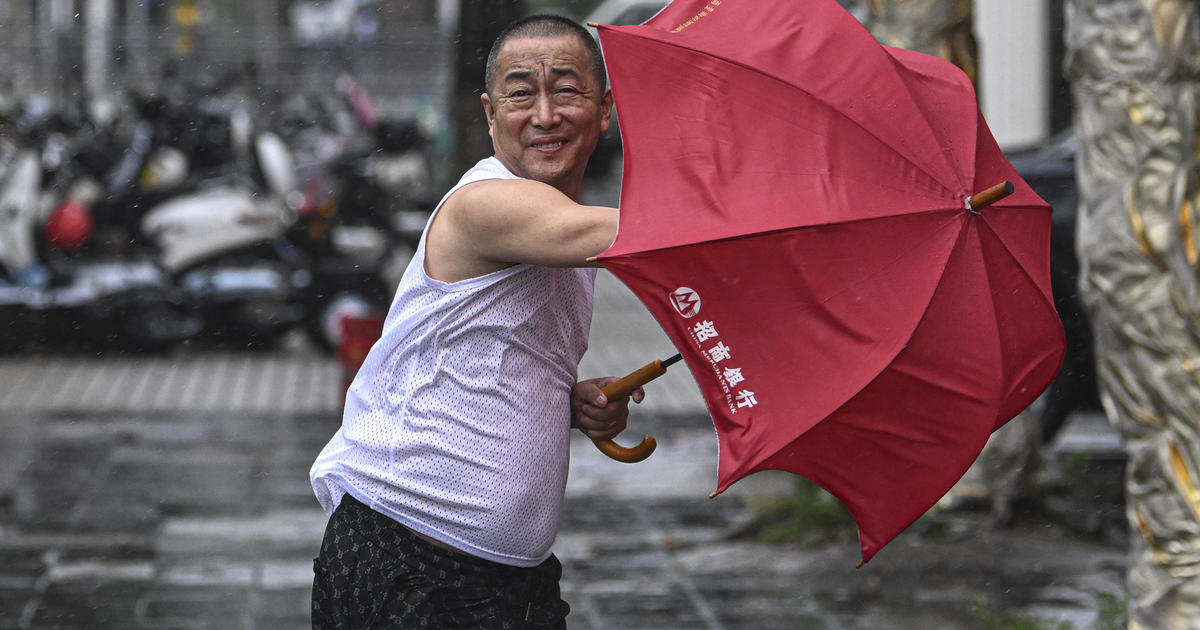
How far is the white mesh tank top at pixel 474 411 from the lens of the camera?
9.19ft

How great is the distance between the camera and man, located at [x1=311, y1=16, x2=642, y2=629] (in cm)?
279

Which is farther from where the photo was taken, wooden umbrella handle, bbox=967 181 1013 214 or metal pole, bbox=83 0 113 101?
metal pole, bbox=83 0 113 101

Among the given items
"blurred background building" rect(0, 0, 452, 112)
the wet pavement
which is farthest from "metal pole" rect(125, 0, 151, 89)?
the wet pavement

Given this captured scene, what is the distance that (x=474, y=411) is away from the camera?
9.24 feet

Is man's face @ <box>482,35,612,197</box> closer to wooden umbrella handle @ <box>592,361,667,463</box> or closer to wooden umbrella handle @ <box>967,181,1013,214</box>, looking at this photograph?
wooden umbrella handle @ <box>592,361,667,463</box>

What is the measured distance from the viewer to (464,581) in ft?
9.51

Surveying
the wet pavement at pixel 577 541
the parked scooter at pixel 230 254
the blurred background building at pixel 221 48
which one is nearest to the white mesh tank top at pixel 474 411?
the wet pavement at pixel 577 541

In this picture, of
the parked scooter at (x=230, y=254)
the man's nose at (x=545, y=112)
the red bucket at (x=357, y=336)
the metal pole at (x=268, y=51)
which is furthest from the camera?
the metal pole at (x=268, y=51)

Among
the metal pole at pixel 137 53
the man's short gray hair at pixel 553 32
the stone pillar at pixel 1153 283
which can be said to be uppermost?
the man's short gray hair at pixel 553 32

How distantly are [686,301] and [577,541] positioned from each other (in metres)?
4.59

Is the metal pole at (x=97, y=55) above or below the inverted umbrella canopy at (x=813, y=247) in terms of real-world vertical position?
below

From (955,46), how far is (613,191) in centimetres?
1793

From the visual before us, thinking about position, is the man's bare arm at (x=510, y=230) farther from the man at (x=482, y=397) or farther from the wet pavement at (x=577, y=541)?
the wet pavement at (x=577, y=541)

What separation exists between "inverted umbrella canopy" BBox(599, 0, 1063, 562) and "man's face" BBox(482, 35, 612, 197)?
13cm
